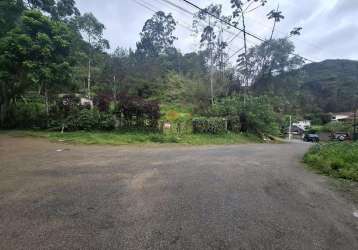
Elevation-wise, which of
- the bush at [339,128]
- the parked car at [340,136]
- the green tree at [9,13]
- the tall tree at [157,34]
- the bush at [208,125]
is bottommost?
the parked car at [340,136]

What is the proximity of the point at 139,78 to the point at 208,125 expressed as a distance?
56.4 ft

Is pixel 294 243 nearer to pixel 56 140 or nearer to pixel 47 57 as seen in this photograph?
pixel 56 140

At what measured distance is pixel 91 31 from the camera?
79.4 ft

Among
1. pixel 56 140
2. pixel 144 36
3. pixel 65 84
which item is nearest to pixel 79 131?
pixel 56 140

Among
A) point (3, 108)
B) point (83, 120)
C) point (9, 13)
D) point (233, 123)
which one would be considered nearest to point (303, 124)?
point (233, 123)

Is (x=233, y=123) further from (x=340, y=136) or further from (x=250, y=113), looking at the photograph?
(x=340, y=136)

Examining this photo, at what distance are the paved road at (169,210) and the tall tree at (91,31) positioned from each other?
2082cm

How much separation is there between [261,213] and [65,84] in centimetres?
1450

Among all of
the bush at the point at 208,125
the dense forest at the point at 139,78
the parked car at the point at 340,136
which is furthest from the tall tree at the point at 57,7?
the parked car at the point at 340,136

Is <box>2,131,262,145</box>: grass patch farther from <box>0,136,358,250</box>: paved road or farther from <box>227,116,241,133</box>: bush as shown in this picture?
<box>0,136,358,250</box>: paved road

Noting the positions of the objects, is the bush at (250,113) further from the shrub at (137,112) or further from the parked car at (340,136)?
the parked car at (340,136)

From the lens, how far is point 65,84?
45.1 ft

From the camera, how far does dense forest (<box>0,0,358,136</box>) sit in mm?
11984

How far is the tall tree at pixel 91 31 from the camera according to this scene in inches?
915
